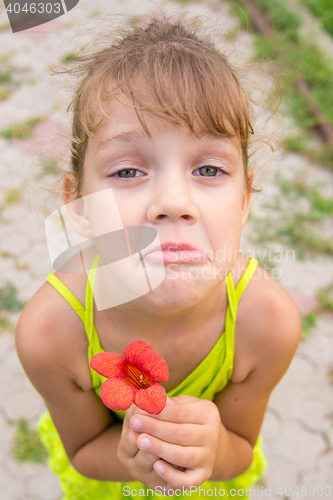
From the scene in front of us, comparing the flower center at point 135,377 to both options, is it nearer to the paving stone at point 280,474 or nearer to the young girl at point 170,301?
the young girl at point 170,301

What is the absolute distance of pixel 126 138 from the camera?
110 centimetres

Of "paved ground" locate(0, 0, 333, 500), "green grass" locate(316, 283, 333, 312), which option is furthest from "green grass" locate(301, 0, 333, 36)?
"green grass" locate(316, 283, 333, 312)

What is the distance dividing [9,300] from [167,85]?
7.25ft

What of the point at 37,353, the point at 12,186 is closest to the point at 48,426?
A: the point at 37,353

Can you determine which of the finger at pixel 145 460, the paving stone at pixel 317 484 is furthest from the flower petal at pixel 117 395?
the paving stone at pixel 317 484

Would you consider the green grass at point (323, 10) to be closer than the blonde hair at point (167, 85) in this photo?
No

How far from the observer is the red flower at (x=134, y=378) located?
810 millimetres

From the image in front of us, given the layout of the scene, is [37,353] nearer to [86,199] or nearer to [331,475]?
[86,199]

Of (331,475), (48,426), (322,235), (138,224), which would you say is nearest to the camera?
(138,224)

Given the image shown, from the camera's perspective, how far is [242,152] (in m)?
1.31

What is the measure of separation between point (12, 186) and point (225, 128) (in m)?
2.89

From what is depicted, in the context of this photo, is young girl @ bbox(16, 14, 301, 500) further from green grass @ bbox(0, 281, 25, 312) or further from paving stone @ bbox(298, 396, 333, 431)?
green grass @ bbox(0, 281, 25, 312)

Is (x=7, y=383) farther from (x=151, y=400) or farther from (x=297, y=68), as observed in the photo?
(x=297, y=68)
